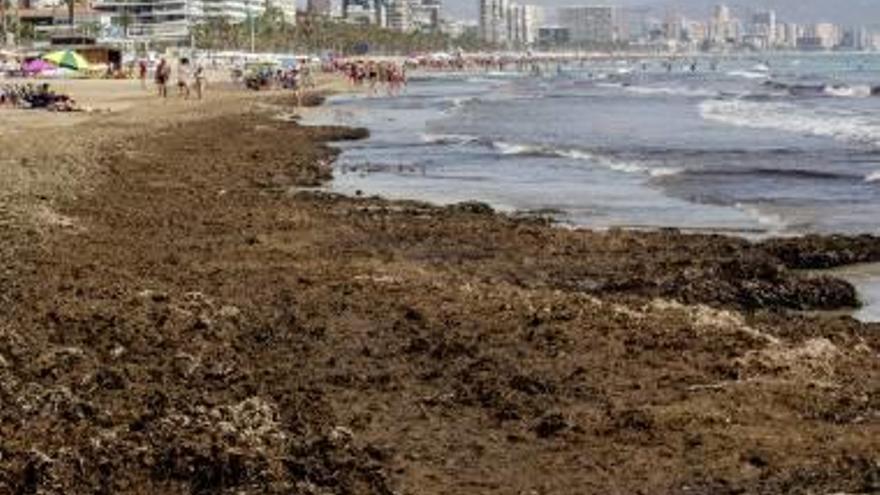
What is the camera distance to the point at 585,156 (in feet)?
114

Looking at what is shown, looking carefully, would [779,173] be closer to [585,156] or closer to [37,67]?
[585,156]

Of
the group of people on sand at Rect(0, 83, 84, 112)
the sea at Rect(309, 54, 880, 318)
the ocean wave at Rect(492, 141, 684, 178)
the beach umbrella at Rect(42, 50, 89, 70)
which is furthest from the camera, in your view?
the beach umbrella at Rect(42, 50, 89, 70)

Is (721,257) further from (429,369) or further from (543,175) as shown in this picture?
(543,175)

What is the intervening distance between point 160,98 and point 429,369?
184 feet

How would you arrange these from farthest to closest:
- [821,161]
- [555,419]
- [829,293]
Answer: [821,161] → [829,293] → [555,419]

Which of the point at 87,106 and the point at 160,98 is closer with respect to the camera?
the point at 87,106

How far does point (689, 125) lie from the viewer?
168ft

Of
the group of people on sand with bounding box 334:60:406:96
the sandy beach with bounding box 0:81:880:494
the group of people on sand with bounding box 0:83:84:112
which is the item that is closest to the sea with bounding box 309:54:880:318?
the sandy beach with bounding box 0:81:880:494

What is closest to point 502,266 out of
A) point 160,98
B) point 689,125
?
point 689,125

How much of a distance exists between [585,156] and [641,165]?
326cm

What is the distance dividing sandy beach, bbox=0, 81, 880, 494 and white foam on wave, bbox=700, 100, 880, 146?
2914 cm

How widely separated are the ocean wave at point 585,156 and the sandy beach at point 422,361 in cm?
1270

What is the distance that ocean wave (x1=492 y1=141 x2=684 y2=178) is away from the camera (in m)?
29.8

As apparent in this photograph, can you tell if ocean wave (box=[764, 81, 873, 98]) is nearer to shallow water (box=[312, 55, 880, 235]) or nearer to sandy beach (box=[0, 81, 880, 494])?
shallow water (box=[312, 55, 880, 235])
